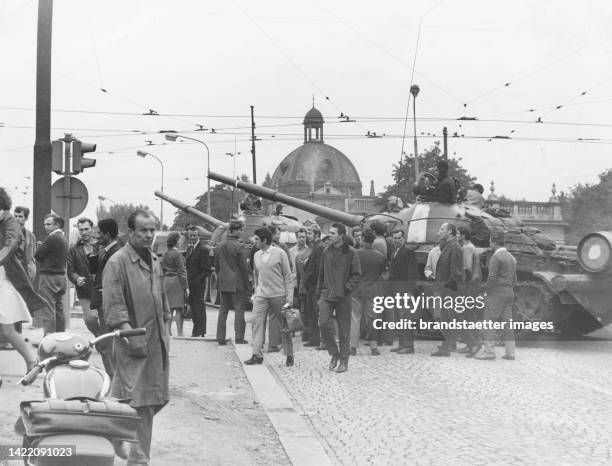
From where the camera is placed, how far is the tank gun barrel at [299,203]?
1880cm

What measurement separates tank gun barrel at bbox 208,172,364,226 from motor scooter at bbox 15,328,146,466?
1330 centimetres

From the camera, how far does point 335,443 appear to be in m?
7.51

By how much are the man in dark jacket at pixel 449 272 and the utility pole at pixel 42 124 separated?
16.9 ft

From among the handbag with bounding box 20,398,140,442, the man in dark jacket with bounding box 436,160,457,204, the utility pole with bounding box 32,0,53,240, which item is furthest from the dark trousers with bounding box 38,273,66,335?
the man in dark jacket with bounding box 436,160,457,204

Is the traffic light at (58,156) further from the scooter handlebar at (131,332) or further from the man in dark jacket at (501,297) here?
the scooter handlebar at (131,332)

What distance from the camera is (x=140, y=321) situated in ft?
20.6

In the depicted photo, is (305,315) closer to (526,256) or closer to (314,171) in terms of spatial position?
(526,256)

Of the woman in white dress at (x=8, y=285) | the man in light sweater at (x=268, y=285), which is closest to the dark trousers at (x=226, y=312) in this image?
the man in light sweater at (x=268, y=285)

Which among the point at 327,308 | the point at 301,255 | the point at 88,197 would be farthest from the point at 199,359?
the point at 301,255

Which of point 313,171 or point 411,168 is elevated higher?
point 313,171

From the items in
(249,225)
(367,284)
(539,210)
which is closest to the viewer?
(367,284)

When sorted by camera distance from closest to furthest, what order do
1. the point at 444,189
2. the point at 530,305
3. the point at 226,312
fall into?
the point at 226,312, the point at 530,305, the point at 444,189

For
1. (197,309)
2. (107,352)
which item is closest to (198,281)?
(197,309)

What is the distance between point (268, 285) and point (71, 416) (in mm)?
7560
